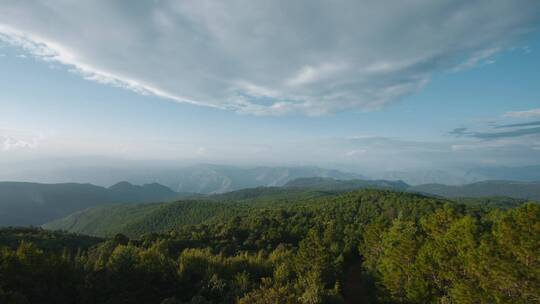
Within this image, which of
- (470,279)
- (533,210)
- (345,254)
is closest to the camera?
(533,210)

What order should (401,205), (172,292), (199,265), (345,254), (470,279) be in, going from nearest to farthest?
(470,279)
(172,292)
(199,265)
(345,254)
(401,205)

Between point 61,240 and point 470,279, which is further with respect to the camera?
point 61,240

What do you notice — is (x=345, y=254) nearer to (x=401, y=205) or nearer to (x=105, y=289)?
(x=105, y=289)

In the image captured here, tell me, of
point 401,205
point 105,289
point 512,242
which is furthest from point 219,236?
point 401,205

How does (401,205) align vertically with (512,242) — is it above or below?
below

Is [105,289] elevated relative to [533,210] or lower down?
lower down

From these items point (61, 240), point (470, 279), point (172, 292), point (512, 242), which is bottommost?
point (61, 240)

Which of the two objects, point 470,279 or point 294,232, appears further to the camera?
point 294,232

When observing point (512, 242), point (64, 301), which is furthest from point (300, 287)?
point (64, 301)

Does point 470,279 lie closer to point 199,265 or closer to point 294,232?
point 199,265
